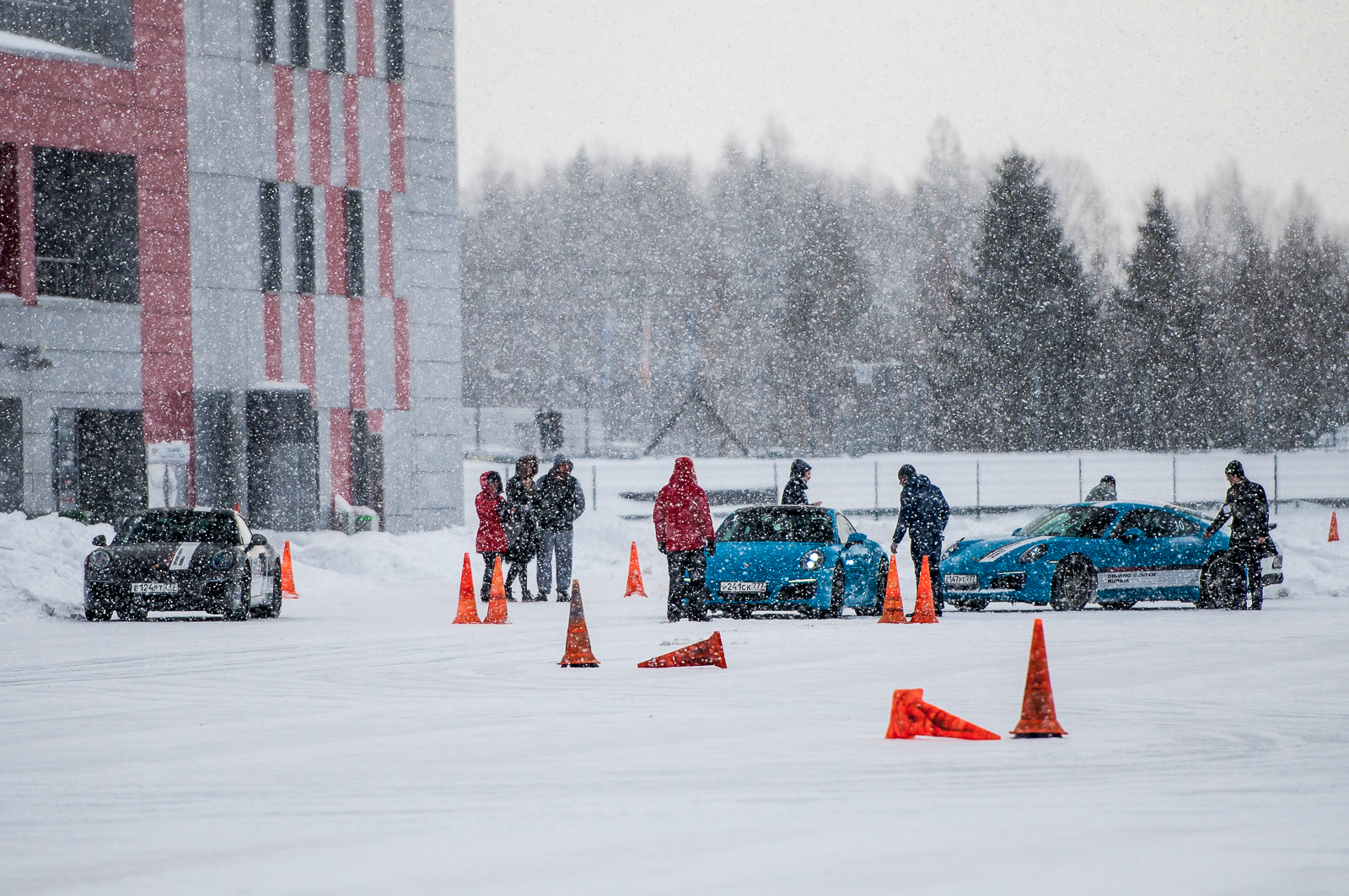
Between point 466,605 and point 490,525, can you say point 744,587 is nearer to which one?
point 466,605

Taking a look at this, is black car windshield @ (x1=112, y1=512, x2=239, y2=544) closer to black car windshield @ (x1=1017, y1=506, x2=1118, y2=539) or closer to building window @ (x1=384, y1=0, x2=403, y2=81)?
black car windshield @ (x1=1017, y1=506, x2=1118, y2=539)

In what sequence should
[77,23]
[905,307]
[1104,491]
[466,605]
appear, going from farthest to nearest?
1. [905,307]
2. [77,23]
3. [1104,491]
4. [466,605]

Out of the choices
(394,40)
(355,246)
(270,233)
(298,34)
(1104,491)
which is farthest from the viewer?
(394,40)

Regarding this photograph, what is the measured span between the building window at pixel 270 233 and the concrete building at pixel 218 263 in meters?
0.05

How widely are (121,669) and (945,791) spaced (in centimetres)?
782

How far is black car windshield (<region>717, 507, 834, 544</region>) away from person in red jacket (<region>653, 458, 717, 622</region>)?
178 cm

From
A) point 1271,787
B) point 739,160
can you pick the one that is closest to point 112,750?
point 1271,787

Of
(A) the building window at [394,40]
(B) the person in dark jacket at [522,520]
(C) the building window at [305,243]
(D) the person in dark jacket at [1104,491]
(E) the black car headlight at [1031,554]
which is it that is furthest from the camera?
(A) the building window at [394,40]

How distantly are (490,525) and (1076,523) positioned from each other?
704 centimetres

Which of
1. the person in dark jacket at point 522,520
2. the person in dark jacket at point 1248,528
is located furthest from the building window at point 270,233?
the person in dark jacket at point 1248,528

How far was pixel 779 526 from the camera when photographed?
19.5 metres

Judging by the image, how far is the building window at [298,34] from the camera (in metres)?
34.4

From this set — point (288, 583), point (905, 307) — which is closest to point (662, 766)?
point (288, 583)

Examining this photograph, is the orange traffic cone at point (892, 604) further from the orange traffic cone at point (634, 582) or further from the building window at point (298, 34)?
the building window at point (298, 34)
